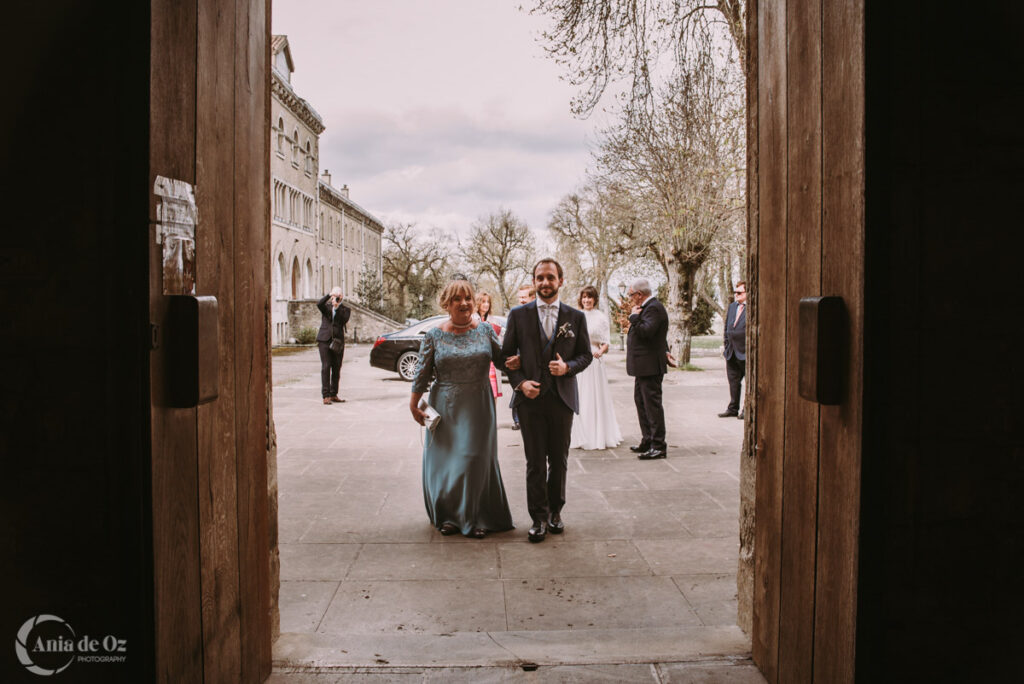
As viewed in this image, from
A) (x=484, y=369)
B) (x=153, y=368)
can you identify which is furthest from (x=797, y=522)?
(x=484, y=369)

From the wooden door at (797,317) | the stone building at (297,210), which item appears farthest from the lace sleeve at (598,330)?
the stone building at (297,210)

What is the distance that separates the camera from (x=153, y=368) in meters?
1.74

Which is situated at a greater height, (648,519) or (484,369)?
(484,369)

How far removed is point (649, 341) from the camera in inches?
309

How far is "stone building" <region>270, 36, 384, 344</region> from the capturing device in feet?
113

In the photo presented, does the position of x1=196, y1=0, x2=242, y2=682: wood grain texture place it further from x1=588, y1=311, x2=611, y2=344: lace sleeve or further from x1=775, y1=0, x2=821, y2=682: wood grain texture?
x1=588, y1=311, x2=611, y2=344: lace sleeve

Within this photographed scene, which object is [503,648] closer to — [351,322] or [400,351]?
[400,351]

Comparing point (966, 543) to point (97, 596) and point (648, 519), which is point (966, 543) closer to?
point (97, 596)

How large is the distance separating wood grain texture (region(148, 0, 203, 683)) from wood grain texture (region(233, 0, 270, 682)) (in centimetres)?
41

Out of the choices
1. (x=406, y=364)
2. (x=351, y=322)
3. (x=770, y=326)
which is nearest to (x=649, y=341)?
(x=770, y=326)

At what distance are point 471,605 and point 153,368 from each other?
2.53 metres

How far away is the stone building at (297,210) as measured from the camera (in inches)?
1359

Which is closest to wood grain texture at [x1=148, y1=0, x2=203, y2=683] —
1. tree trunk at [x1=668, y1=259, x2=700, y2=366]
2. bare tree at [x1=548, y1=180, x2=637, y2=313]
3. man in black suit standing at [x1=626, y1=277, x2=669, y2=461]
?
man in black suit standing at [x1=626, y1=277, x2=669, y2=461]

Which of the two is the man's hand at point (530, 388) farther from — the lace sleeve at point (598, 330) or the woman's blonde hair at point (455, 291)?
the lace sleeve at point (598, 330)
